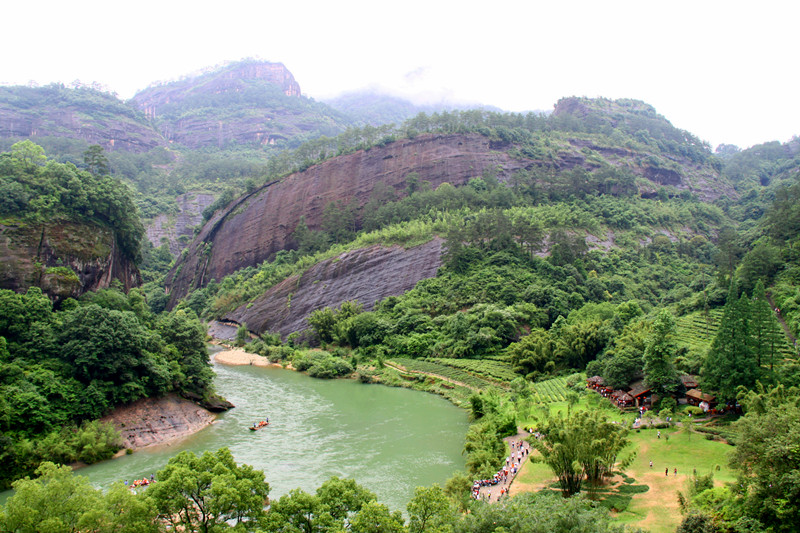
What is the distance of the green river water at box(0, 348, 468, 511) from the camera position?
2648 centimetres

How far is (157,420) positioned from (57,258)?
14596 millimetres

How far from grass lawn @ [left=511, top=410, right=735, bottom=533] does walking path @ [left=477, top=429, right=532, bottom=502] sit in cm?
37

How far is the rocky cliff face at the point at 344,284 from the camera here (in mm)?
67250

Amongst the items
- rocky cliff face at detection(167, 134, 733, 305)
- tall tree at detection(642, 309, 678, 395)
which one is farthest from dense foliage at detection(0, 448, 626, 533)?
rocky cliff face at detection(167, 134, 733, 305)

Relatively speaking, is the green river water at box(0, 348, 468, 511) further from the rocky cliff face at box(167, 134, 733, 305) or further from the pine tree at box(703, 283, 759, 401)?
the rocky cliff face at box(167, 134, 733, 305)

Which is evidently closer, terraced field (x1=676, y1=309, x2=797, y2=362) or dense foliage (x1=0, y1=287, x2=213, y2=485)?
dense foliage (x1=0, y1=287, x2=213, y2=485)

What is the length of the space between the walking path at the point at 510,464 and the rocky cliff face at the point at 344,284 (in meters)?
35.8

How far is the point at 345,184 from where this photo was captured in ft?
309

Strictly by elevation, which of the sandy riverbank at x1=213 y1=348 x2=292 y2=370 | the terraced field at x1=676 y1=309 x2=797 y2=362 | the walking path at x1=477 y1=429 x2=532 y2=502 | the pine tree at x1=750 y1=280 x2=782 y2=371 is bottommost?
the sandy riverbank at x1=213 y1=348 x2=292 y2=370

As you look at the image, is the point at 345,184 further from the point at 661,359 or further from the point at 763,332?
the point at 763,332

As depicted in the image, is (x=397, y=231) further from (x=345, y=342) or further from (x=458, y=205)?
(x=345, y=342)

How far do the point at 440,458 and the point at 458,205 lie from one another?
178 feet

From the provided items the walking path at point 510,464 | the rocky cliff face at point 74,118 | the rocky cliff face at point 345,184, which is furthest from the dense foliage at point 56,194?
the rocky cliff face at point 74,118

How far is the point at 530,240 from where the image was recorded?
209 ft
